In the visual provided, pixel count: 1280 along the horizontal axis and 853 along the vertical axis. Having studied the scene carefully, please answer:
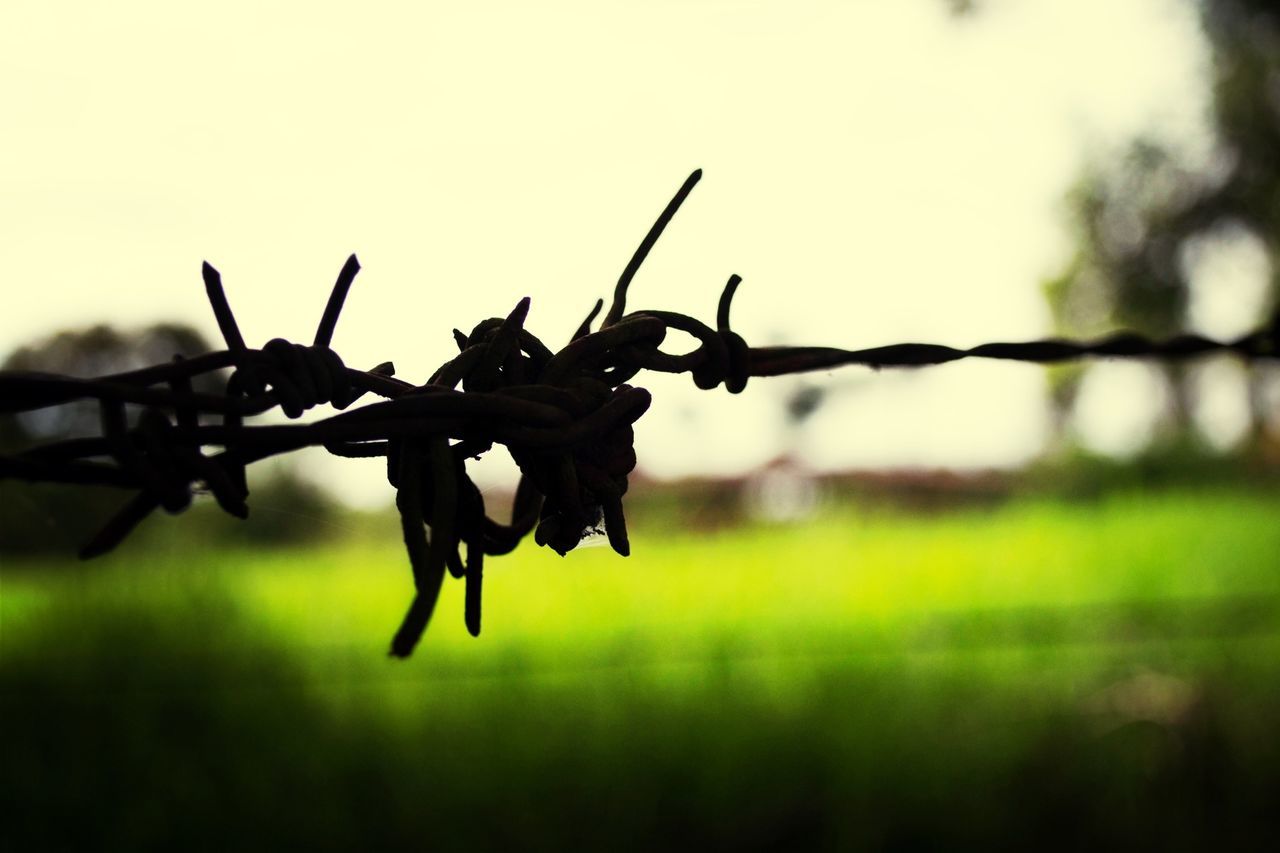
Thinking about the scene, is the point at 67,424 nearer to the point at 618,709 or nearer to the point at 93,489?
the point at 93,489

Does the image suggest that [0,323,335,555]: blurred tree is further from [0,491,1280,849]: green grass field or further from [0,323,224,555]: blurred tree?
[0,491,1280,849]: green grass field

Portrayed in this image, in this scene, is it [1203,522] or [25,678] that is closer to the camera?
[25,678]

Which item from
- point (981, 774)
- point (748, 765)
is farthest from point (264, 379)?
point (981, 774)

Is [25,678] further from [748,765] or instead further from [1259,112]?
[1259,112]

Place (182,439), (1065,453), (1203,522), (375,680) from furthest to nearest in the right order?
(1065,453)
(1203,522)
(375,680)
(182,439)

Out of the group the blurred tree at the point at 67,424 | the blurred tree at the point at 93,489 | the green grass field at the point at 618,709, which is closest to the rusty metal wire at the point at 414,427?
the blurred tree at the point at 67,424

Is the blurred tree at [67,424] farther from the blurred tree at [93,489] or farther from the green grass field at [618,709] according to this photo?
the green grass field at [618,709]

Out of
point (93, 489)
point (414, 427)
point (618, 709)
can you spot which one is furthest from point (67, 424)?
point (618, 709)
